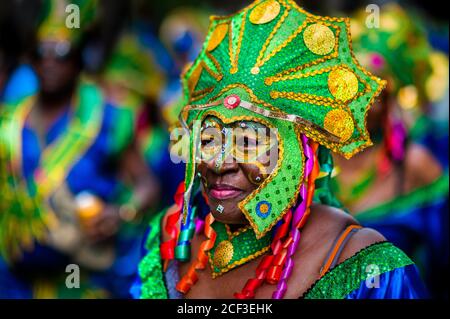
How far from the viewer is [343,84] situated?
10.6 ft

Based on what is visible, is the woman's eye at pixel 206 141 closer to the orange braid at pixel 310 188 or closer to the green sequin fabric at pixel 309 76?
the green sequin fabric at pixel 309 76

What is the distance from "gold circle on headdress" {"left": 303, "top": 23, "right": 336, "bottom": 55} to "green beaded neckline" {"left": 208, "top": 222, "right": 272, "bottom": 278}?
2.35ft

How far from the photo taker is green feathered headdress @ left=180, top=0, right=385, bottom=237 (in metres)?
3.18

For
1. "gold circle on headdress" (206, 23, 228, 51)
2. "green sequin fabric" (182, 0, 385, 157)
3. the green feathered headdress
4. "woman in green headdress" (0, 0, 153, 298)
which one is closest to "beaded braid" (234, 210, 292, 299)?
the green feathered headdress

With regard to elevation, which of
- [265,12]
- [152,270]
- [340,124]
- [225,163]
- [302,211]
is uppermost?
[265,12]

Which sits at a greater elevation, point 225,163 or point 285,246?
point 225,163

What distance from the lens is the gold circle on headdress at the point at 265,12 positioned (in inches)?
130

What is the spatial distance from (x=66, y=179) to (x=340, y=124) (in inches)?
122

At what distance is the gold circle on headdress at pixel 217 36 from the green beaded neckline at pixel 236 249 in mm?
704

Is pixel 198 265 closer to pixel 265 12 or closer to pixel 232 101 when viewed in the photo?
pixel 232 101

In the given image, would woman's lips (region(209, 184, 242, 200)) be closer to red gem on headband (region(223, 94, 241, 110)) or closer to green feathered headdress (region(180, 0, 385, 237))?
green feathered headdress (region(180, 0, 385, 237))

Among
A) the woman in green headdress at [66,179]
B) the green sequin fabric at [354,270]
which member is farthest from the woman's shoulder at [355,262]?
the woman in green headdress at [66,179]

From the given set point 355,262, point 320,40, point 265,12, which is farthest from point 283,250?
point 265,12

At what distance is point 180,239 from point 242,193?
0.44 metres
